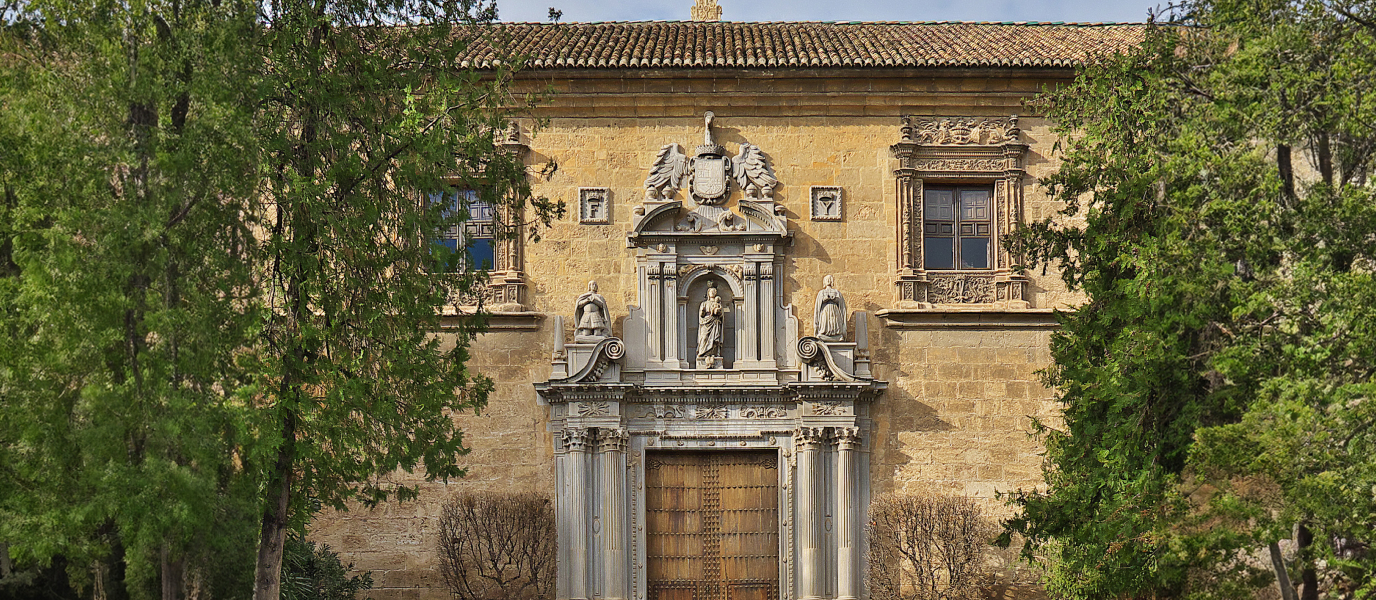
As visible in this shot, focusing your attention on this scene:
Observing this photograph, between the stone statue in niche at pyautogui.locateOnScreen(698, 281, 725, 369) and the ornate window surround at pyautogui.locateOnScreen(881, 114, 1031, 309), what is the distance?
225cm

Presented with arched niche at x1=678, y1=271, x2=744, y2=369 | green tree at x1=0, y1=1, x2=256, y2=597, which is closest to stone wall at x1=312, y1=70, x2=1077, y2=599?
arched niche at x1=678, y1=271, x2=744, y2=369

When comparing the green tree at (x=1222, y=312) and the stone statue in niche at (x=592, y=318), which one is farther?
the stone statue in niche at (x=592, y=318)

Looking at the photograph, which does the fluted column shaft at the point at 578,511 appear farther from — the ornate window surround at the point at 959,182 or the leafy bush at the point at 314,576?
the ornate window surround at the point at 959,182

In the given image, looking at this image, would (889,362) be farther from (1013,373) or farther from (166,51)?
(166,51)

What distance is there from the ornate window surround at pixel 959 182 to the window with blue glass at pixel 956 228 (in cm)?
12

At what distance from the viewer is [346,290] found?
11562 mm

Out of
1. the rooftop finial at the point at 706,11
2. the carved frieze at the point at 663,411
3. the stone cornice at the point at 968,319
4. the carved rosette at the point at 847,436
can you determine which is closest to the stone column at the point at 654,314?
the carved frieze at the point at 663,411

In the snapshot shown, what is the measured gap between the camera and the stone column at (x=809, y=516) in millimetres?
16453

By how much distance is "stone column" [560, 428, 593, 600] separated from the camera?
1642 centimetres

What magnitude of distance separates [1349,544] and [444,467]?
7.34 meters

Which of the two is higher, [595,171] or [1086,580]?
[595,171]

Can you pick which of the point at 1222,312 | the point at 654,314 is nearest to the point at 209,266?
the point at 654,314

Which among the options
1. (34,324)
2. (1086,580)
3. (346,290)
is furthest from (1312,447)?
(34,324)

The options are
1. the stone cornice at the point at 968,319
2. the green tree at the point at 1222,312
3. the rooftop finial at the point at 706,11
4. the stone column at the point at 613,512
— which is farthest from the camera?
the rooftop finial at the point at 706,11
